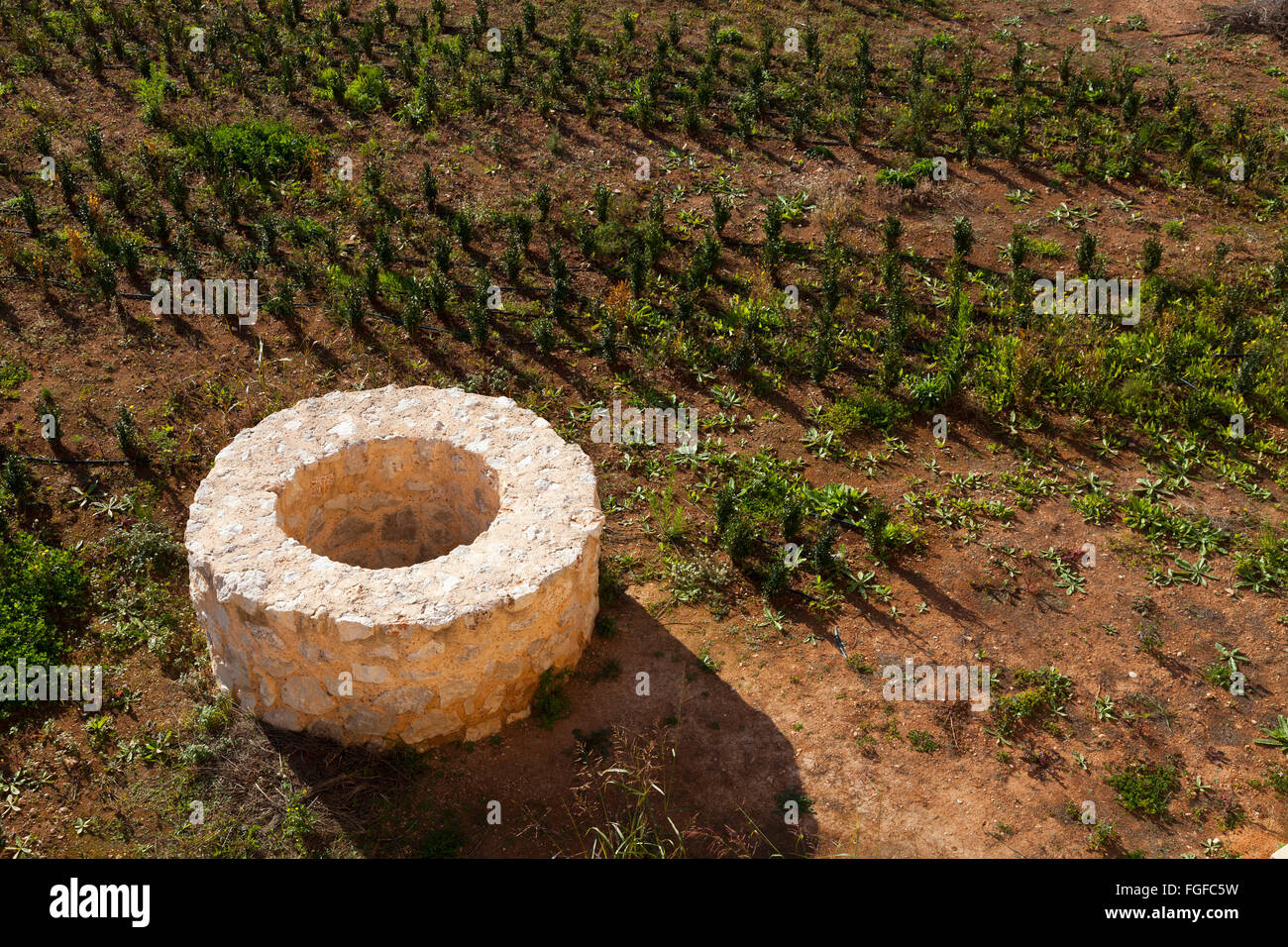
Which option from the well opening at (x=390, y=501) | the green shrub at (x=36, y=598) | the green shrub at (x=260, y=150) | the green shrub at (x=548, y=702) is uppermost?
the green shrub at (x=260, y=150)

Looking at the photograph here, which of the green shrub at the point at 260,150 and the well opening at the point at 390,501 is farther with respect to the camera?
the green shrub at the point at 260,150

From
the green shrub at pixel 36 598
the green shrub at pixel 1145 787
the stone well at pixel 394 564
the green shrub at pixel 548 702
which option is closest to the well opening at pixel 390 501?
the stone well at pixel 394 564

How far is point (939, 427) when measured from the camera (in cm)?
1134

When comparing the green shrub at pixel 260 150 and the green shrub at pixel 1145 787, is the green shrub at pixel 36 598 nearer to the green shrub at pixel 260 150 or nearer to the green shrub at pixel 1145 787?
the green shrub at pixel 260 150

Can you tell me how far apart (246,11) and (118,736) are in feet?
45.2

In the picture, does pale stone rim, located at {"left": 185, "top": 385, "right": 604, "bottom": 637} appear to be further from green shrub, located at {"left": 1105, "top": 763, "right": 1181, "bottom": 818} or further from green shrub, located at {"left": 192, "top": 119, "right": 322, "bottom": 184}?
green shrub, located at {"left": 192, "top": 119, "right": 322, "bottom": 184}

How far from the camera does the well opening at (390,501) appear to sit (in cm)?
887

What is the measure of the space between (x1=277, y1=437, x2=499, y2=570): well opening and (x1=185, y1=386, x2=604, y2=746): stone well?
1cm

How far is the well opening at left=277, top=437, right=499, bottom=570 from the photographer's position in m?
8.87

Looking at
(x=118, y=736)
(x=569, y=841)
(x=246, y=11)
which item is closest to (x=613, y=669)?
(x=569, y=841)

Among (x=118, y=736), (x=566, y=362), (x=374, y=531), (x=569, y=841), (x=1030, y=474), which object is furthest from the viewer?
(x=566, y=362)

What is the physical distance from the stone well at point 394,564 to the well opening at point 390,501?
0.01m

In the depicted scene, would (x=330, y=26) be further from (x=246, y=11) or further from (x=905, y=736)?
(x=905, y=736)

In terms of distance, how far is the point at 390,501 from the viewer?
941 cm
